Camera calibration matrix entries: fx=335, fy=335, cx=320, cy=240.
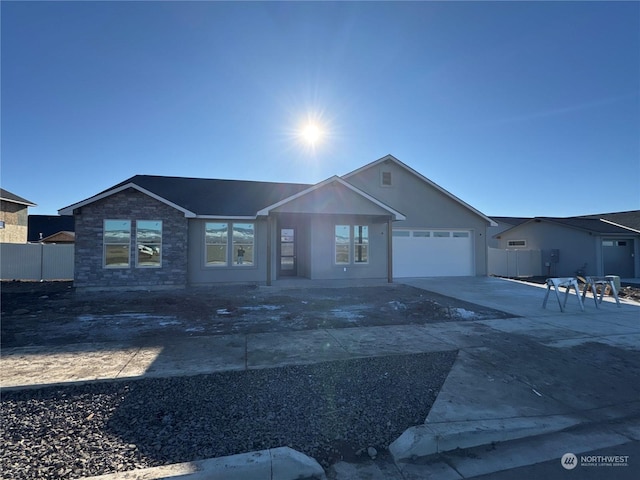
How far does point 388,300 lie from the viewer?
10492mm

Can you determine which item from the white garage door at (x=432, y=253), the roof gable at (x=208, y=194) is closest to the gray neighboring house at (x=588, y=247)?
the white garage door at (x=432, y=253)

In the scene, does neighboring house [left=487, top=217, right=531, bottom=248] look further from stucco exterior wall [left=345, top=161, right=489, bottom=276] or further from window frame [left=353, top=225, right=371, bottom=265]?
window frame [left=353, top=225, right=371, bottom=265]

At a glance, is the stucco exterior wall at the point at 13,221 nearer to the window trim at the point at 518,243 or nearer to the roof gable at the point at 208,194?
the roof gable at the point at 208,194

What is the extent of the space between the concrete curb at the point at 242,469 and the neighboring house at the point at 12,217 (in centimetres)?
2683

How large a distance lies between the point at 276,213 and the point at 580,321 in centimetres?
963

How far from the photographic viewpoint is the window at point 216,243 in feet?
44.1

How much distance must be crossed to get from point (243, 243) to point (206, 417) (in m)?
10.7

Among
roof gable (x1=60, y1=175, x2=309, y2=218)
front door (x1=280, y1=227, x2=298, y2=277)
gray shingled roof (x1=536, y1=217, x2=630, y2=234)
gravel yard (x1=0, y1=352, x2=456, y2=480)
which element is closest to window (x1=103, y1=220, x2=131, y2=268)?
roof gable (x1=60, y1=175, x2=309, y2=218)

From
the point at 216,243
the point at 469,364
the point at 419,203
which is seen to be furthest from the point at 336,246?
the point at 469,364

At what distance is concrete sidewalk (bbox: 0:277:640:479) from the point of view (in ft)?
11.4

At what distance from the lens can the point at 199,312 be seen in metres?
8.59

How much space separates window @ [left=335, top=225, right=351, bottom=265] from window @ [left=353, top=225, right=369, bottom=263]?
1.00 ft

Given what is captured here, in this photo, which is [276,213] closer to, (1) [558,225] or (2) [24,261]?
(2) [24,261]

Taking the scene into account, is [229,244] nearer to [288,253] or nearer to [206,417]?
[288,253]
